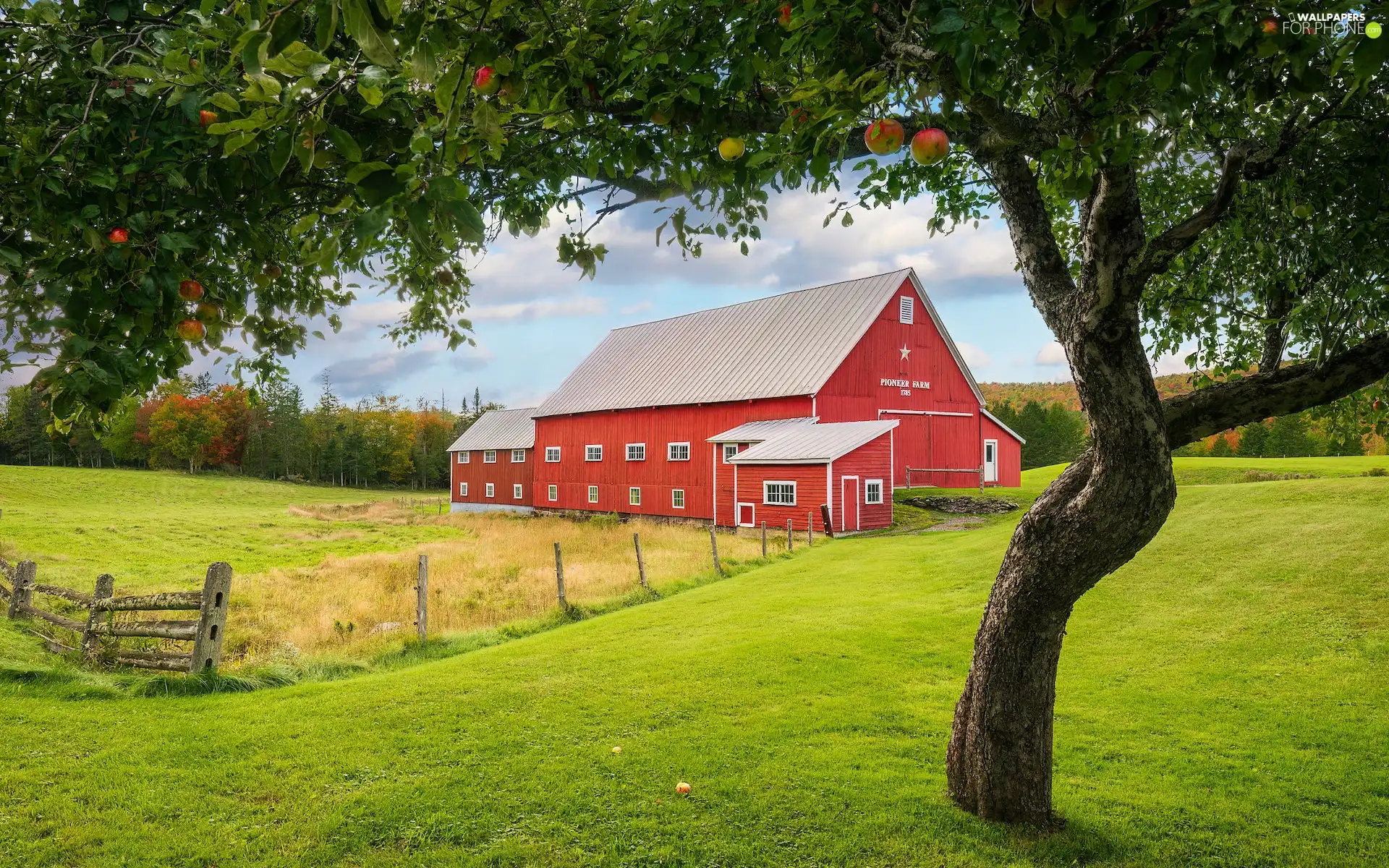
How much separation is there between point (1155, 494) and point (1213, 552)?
12028 mm

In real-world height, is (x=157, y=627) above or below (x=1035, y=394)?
below

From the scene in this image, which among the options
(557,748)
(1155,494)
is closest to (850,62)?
(1155,494)

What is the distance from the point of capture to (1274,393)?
435cm

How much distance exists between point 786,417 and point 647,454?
278 inches

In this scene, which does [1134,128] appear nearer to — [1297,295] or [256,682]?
[1297,295]

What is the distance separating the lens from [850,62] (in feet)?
9.53

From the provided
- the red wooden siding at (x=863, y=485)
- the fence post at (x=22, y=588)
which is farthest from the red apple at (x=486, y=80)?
the red wooden siding at (x=863, y=485)

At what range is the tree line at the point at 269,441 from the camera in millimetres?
68688

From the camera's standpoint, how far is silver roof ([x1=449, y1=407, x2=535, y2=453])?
4181 centimetres

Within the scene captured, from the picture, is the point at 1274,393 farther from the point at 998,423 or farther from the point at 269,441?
the point at 269,441

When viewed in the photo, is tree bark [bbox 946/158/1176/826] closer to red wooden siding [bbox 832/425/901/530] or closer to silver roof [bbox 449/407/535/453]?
red wooden siding [bbox 832/425/901/530]

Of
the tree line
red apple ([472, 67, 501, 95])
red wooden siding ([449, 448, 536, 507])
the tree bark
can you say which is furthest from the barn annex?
the tree line

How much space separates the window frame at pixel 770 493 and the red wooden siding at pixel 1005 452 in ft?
37.4

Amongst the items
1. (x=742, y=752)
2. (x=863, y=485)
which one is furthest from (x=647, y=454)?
(x=742, y=752)
